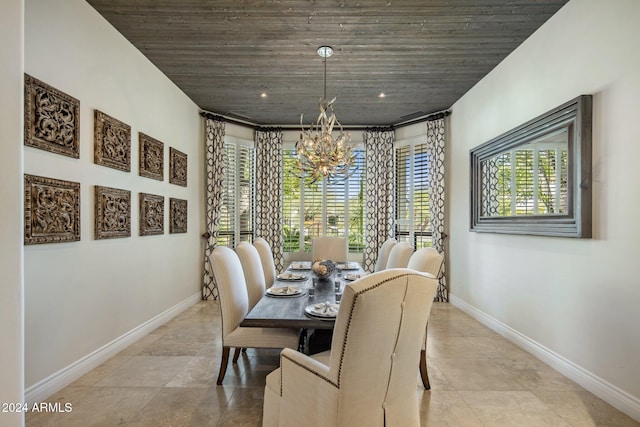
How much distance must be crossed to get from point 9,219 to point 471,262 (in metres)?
4.57

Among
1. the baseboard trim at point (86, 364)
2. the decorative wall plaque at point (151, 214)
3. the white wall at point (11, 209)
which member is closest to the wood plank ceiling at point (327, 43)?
the decorative wall plaque at point (151, 214)

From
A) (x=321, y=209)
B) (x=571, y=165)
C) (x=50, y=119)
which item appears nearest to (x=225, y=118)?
(x=321, y=209)

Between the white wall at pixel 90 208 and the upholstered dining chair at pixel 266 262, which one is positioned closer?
the white wall at pixel 90 208

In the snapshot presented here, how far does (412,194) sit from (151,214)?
4.04m

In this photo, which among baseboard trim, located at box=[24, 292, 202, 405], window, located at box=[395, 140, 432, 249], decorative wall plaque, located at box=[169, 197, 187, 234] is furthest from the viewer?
window, located at box=[395, 140, 432, 249]

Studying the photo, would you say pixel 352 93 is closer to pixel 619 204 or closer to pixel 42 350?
pixel 619 204

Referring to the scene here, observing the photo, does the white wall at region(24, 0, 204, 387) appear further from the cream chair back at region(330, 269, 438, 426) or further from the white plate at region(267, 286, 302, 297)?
the cream chair back at region(330, 269, 438, 426)

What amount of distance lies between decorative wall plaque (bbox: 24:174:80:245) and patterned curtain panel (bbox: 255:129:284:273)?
10.7 feet

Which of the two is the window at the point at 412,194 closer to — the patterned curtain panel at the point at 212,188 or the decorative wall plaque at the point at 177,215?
the patterned curtain panel at the point at 212,188

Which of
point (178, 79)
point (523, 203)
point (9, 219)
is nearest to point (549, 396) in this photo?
point (523, 203)

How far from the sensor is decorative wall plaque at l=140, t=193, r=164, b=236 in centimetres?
350

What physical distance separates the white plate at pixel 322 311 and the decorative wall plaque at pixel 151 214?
240 centimetres

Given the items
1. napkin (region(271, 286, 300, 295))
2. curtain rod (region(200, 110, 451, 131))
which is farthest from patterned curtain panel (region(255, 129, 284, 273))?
napkin (region(271, 286, 300, 295))

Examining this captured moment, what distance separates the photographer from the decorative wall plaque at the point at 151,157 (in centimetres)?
350
